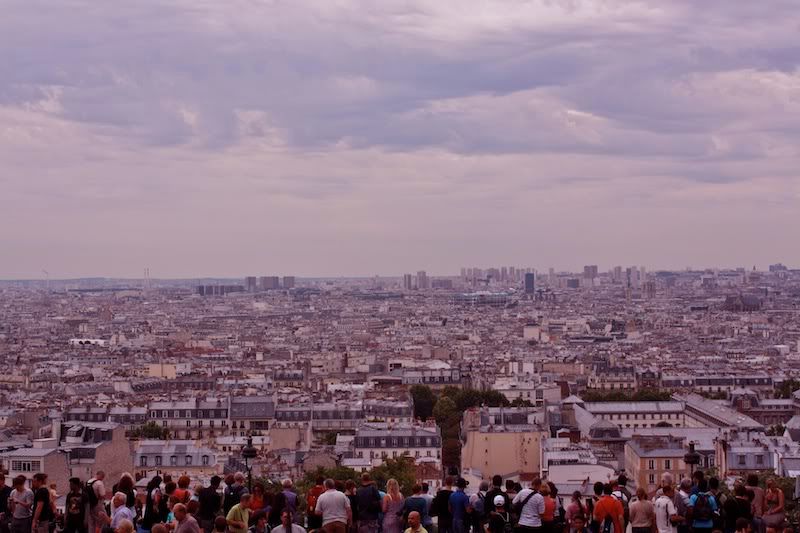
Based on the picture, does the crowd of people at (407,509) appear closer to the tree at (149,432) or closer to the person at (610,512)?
the person at (610,512)

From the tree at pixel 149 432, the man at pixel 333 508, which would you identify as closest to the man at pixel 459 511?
the man at pixel 333 508

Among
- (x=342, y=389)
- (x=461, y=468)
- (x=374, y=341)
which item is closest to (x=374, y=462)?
(x=461, y=468)

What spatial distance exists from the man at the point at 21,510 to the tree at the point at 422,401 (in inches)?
1954

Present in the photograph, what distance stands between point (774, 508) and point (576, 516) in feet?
6.20

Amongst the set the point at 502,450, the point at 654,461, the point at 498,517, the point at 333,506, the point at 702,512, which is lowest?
the point at 502,450

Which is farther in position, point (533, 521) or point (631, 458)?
point (631, 458)

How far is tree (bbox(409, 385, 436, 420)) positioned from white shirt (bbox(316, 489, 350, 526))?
164 feet

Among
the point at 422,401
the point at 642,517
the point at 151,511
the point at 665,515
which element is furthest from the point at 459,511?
the point at 422,401

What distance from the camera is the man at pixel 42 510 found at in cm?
1447

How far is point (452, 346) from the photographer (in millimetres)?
126312

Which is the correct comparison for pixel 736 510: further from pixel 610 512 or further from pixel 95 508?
pixel 95 508

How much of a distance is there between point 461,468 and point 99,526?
3323 centimetres

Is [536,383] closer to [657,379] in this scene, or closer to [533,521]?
[657,379]

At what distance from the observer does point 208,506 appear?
15.1m
